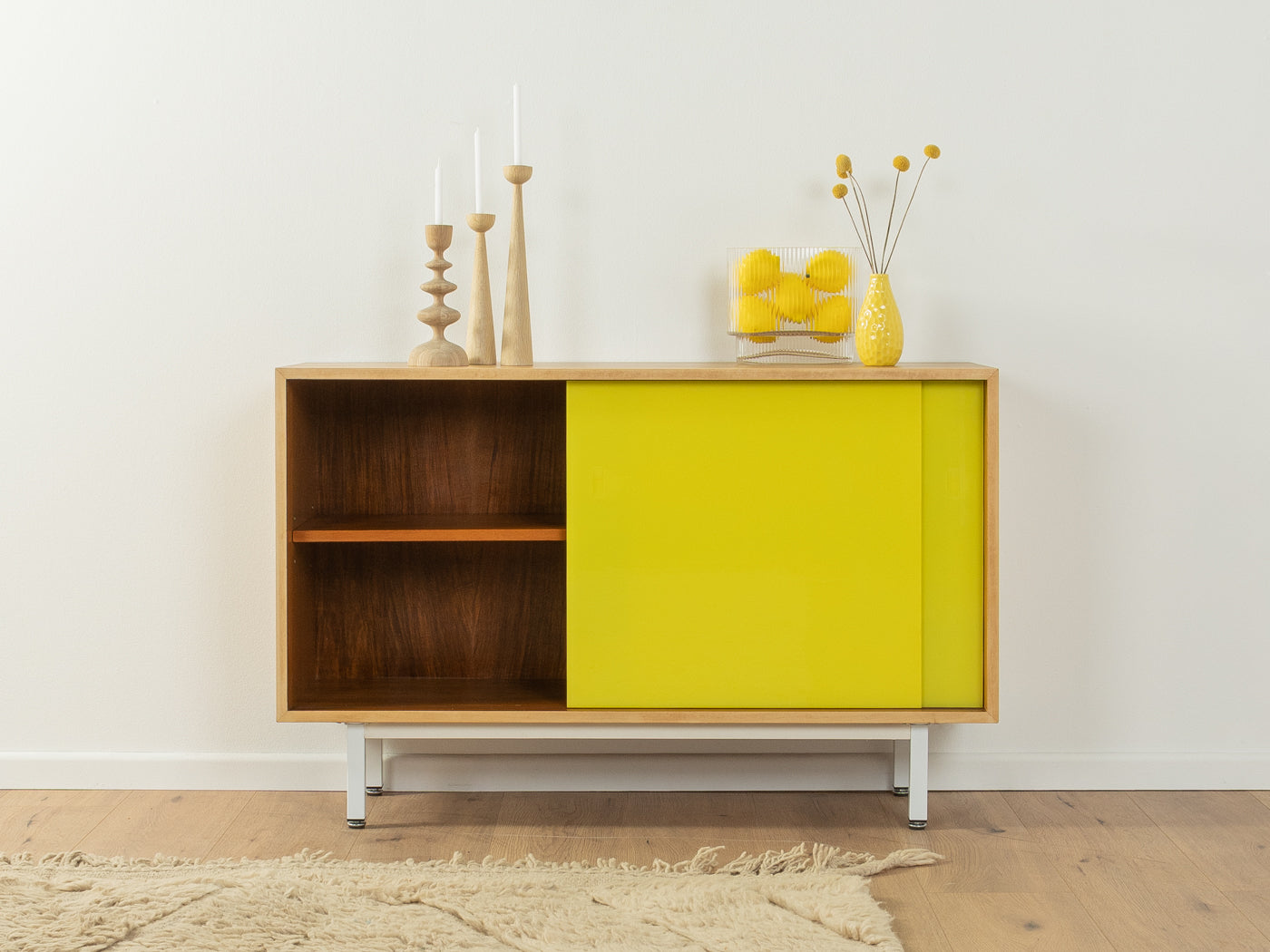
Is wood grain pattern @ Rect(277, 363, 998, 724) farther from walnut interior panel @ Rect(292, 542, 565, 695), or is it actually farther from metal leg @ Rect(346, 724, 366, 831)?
metal leg @ Rect(346, 724, 366, 831)

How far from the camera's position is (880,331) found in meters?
2.11

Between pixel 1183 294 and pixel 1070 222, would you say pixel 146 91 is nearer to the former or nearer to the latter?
pixel 1070 222

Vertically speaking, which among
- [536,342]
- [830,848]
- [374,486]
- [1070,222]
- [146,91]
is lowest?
[830,848]

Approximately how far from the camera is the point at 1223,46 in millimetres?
2318

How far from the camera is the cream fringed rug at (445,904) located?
1.70 meters

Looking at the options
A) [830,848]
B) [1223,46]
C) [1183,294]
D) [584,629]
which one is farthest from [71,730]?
[1223,46]

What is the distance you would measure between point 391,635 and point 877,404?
1144 mm

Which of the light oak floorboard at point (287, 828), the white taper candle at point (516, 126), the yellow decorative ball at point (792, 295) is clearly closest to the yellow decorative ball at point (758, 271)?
the yellow decorative ball at point (792, 295)

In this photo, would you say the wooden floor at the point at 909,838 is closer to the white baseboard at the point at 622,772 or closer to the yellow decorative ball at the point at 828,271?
the white baseboard at the point at 622,772

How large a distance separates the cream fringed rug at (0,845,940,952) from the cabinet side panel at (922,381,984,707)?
0.34 m

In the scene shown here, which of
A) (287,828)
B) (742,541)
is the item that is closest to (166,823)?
(287,828)

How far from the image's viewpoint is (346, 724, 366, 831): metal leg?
215cm

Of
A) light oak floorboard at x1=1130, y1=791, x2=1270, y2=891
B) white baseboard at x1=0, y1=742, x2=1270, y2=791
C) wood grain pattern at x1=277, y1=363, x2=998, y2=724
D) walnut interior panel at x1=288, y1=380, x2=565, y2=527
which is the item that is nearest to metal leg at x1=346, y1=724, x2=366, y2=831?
wood grain pattern at x1=277, y1=363, x2=998, y2=724

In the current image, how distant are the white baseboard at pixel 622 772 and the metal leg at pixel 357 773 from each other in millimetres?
223
